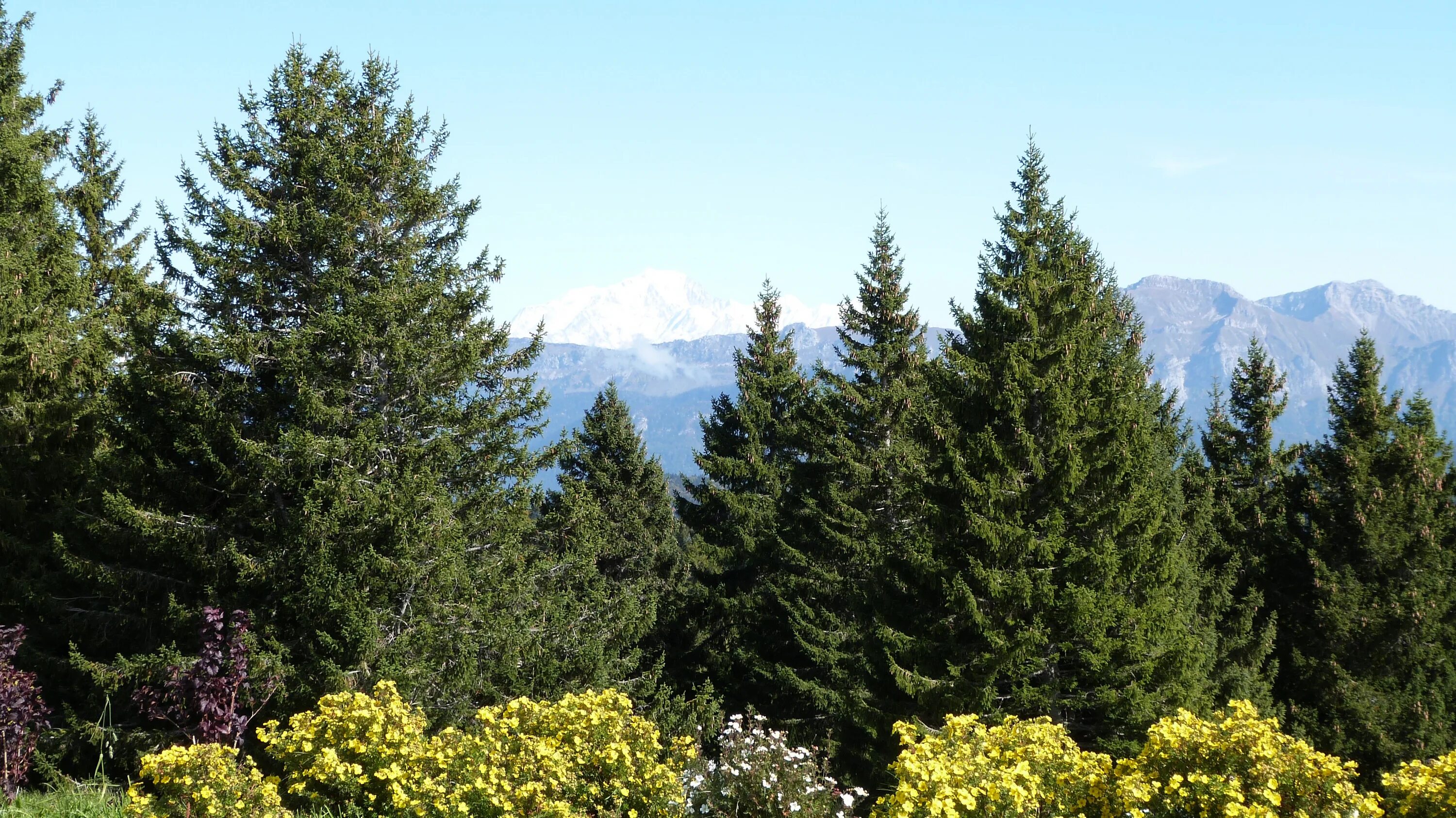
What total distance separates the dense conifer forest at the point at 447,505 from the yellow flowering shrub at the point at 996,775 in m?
4.21

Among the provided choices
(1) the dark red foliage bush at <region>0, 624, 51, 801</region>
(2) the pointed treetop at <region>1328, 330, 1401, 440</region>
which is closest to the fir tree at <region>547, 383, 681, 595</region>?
(2) the pointed treetop at <region>1328, 330, 1401, 440</region>

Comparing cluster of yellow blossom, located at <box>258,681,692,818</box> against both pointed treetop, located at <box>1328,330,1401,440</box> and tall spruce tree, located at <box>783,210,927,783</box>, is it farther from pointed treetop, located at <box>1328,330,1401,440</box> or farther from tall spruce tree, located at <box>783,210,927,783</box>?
pointed treetop, located at <box>1328,330,1401,440</box>

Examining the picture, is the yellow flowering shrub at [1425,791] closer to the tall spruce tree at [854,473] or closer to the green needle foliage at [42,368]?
the tall spruce tree at [854,473]

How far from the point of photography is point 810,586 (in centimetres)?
2572

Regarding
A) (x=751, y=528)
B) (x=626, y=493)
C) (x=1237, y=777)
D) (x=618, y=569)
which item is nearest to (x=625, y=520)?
(x=626, y=493)

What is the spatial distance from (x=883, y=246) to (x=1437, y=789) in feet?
66.2

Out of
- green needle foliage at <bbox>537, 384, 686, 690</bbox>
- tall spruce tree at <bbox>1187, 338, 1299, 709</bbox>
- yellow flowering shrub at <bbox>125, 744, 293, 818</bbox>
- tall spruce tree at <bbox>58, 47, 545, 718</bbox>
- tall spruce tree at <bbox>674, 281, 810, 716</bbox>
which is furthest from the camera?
tall spruce tree at <bbox>674, 281, 810, 716</bbox>

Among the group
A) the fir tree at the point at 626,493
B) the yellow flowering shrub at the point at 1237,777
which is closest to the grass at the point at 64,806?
the yellow flowering shrub at the point at 1237,777

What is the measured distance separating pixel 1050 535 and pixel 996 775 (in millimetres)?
8891

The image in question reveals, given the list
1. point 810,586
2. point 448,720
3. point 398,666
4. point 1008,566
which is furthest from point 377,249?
point 810,586

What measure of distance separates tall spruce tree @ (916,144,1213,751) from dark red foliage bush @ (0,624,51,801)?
38.9ft

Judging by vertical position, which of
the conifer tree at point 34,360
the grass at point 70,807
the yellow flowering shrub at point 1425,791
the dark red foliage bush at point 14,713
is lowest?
the grass at point 70,807

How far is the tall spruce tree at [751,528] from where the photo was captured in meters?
26.5

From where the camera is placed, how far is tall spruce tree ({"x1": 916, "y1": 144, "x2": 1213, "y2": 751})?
598 inches
